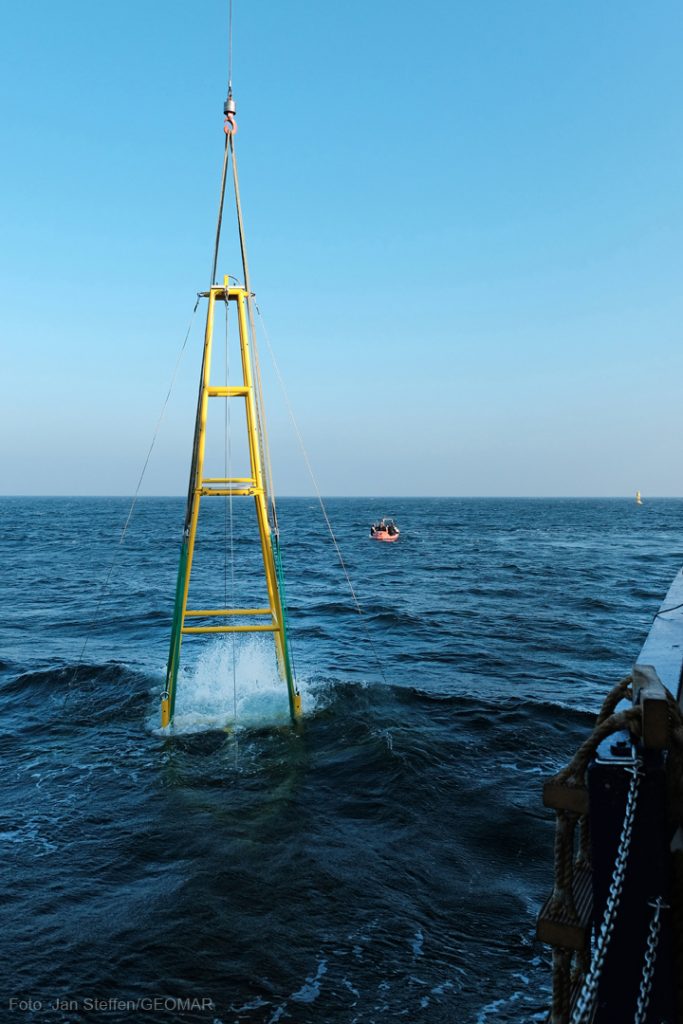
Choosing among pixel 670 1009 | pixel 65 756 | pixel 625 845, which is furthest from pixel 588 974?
pixel 65 756

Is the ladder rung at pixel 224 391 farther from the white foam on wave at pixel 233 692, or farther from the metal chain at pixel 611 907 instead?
the metal chain at pixel 611 907

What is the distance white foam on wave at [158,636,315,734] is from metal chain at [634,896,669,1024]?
449 inches

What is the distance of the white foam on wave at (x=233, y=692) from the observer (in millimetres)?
14102

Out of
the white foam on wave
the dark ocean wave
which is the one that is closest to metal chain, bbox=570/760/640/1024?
the dark ocean wave

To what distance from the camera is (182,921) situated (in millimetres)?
7527

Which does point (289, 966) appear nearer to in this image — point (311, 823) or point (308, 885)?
point (308, 885)

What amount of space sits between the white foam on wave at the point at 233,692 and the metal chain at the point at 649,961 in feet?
37.4

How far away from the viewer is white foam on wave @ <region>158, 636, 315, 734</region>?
1410 centimetres

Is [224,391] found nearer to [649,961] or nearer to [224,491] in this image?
[224,491]

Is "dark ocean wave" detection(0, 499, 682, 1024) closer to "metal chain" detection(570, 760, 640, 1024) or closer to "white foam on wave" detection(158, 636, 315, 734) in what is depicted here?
"white foam on wave" detection(158, 636, 315, 734)

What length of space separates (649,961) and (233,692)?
44.8ft

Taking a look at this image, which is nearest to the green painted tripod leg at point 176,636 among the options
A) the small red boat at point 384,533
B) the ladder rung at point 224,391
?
the ladder rung at point 224,391

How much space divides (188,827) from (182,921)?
89.8 inches

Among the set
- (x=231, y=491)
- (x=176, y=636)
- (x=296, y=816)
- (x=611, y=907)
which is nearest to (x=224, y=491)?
(x=231, y=491)
